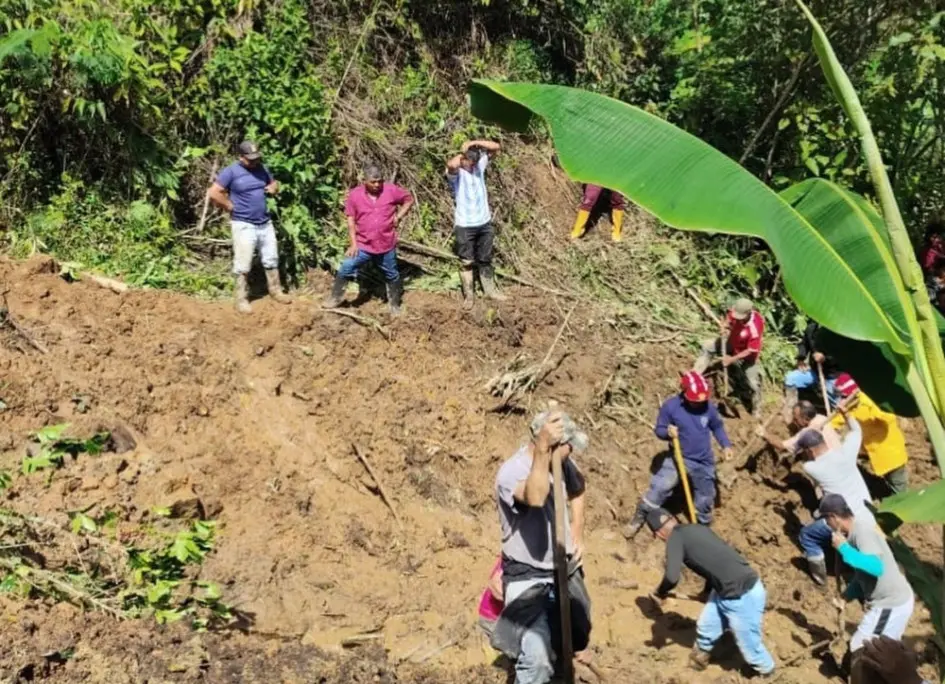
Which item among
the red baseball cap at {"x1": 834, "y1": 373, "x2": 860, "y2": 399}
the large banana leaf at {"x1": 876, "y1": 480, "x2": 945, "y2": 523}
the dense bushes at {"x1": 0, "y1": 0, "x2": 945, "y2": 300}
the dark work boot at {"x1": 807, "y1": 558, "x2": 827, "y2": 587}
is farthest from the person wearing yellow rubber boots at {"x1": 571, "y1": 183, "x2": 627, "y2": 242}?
the large banana leaf at {"x1": 876, "y1": 480, "x2": 945, "y2": 523}

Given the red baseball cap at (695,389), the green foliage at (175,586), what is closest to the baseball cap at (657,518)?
the red baseball cap at (695,389)

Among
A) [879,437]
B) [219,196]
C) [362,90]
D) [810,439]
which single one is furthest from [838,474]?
[362,90]

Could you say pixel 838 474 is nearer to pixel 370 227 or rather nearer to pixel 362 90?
pixel 370 227

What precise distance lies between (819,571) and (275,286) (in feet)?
18.9

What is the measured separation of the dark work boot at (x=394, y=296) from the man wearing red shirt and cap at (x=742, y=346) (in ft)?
10.6

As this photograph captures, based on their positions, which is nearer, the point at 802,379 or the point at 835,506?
the point at 835,506

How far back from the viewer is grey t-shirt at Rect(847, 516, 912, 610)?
237 inches

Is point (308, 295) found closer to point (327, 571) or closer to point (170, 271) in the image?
point (170, 271)

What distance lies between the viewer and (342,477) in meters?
7.79

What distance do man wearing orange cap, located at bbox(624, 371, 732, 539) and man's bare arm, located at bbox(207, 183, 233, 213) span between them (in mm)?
4513

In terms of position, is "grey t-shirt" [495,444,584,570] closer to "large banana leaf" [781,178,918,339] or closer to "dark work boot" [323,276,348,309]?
"large banana leaf" [781,178,918,339]

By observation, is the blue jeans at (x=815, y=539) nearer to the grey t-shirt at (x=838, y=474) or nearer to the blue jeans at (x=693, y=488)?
the grey t-shirt at (x=838, y=474)

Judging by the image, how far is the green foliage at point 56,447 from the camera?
5.91 metres

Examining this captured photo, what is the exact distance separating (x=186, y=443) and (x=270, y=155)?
3569mm
